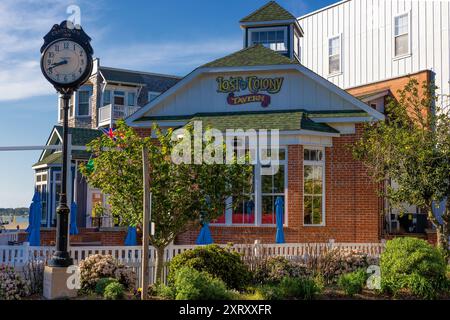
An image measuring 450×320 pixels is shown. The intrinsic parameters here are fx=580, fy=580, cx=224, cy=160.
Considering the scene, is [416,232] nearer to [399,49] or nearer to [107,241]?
[399,49]

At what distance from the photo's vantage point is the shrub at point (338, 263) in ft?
44.4

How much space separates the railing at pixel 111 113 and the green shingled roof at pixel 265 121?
49.9ft

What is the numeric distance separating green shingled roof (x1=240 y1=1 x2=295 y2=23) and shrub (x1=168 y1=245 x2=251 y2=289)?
46.5 ft

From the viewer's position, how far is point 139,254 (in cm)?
1404

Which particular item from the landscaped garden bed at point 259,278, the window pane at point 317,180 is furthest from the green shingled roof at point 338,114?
the landscaped garden bed at point 259,278

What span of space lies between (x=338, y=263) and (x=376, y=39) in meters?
16.6

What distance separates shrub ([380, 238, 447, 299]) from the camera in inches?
469

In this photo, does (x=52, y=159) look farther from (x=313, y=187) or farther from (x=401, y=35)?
(x=401, y=35)

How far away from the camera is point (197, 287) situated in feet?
34.0

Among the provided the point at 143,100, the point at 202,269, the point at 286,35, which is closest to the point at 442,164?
the point at 202,269

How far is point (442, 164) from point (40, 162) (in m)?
22.2

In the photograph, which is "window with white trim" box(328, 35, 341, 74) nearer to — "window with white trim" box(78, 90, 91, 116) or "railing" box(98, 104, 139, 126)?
"railing" box(98, 104, 139, 126)

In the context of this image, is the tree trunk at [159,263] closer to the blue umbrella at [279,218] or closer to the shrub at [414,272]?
the shrub at [414,272]

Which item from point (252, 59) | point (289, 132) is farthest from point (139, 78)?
point (289, 132)
